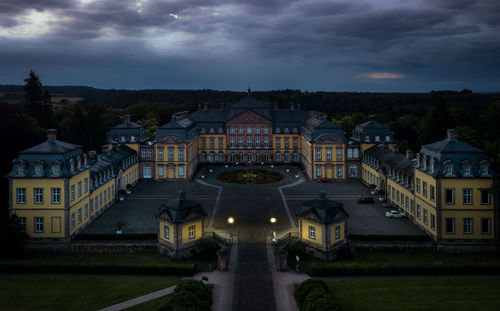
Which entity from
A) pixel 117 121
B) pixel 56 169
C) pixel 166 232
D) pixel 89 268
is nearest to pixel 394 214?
pixel 166 232

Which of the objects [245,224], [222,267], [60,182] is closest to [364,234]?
[245,224]

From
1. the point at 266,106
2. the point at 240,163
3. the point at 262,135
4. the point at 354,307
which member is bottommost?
the point at 354,307

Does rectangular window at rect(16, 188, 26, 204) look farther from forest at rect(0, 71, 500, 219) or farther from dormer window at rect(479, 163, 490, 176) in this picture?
dormer window at rect(479, 163, 490, 176)

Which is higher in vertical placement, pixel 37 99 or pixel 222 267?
pixel 37 99

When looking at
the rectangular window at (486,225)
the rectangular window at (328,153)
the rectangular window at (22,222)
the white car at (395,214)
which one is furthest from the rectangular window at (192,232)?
the rectangular window at (328,153)

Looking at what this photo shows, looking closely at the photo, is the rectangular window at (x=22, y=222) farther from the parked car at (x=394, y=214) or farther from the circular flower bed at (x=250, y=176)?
the parked car at (x=394, y=214)

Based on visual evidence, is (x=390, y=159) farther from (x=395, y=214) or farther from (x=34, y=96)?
(x=34, y=96)

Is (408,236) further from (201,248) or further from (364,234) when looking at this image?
(201,248)
